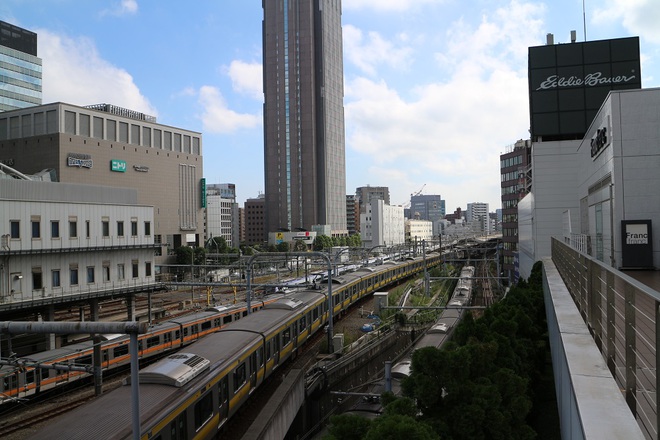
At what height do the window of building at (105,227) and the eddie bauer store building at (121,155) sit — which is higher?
the eddie bauer store building at (121,155)

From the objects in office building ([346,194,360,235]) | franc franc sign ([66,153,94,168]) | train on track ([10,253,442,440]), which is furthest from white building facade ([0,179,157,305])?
office building ([346,194,360,235])

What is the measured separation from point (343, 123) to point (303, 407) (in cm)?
11465

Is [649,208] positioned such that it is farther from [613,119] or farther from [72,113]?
[72,113]

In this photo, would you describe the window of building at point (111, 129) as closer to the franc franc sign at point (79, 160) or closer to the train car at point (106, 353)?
the franc franc sign at point (79, 160)

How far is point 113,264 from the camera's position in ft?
90.3

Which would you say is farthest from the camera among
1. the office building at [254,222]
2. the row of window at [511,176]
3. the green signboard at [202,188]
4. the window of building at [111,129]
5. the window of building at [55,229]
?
the office building at [254,222]

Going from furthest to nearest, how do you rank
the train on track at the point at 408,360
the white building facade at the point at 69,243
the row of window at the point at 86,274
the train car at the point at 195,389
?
the row of window at the point at 86,274 → the white building facade at the point at 69,243 → the train on track at the point at 408,360 → the train car at the point at 195,389

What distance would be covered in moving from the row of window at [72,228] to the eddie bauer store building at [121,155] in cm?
2229

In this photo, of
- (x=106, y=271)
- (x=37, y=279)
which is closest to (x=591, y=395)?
(x=37, y=279)

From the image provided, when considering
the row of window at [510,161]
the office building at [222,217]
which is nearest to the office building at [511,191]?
the row of window at [510,161]

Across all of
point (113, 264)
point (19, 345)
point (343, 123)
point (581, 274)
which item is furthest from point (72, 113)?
point (343, 123)

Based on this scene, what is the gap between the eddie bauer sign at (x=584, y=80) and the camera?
2831cm

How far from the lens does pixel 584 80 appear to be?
2873 cm

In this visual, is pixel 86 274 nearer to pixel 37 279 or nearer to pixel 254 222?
pixel 37 279
